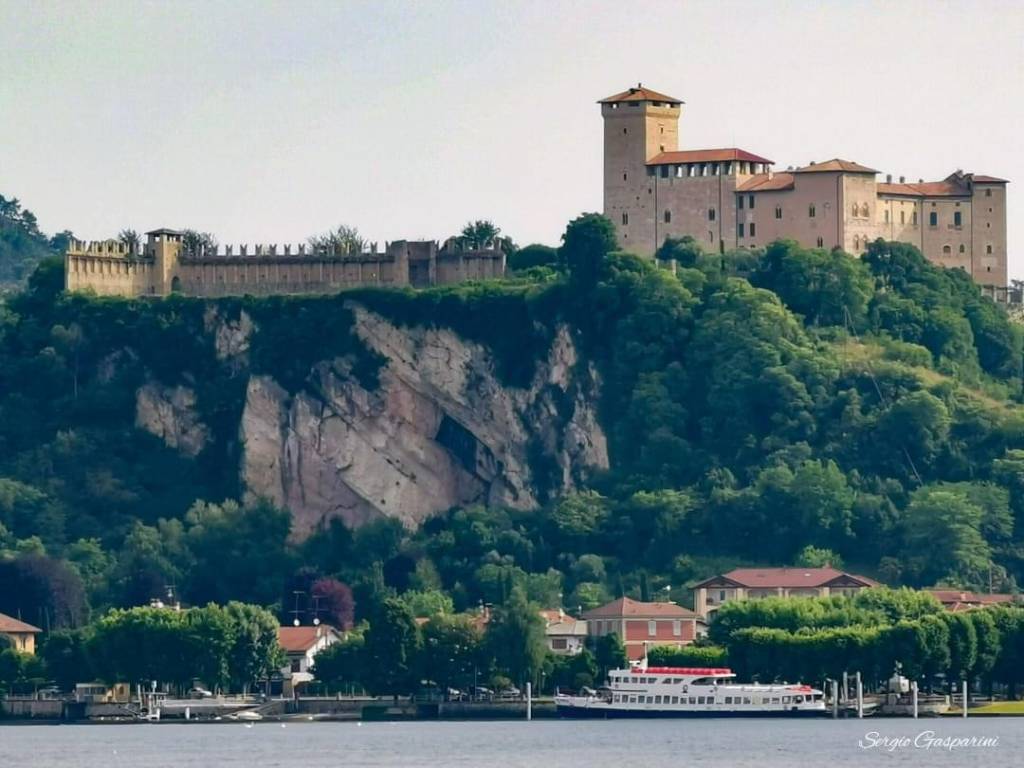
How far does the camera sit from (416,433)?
194125mm

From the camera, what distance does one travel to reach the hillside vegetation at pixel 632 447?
18450 cm

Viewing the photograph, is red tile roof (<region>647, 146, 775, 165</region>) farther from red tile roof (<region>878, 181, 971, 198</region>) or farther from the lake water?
the lake water

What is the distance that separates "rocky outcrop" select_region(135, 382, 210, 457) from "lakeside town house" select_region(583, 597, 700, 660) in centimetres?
3061

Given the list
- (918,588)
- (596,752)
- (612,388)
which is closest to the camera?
(596,752)

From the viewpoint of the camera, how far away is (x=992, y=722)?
14862cm

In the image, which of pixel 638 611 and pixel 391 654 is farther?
pixel 638 611

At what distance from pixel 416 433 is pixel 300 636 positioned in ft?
74.0

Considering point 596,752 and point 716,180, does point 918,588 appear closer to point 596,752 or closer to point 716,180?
point 716,180

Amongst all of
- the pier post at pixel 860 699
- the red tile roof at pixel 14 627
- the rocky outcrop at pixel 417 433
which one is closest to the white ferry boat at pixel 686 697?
the pier post at pixel 860 699

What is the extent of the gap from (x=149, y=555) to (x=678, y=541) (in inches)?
924

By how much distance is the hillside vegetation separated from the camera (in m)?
184

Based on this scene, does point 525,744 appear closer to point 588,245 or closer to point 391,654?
point 391,654

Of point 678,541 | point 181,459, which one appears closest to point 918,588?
Answer: point 678,541

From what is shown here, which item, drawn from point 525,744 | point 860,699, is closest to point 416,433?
point 860,699
